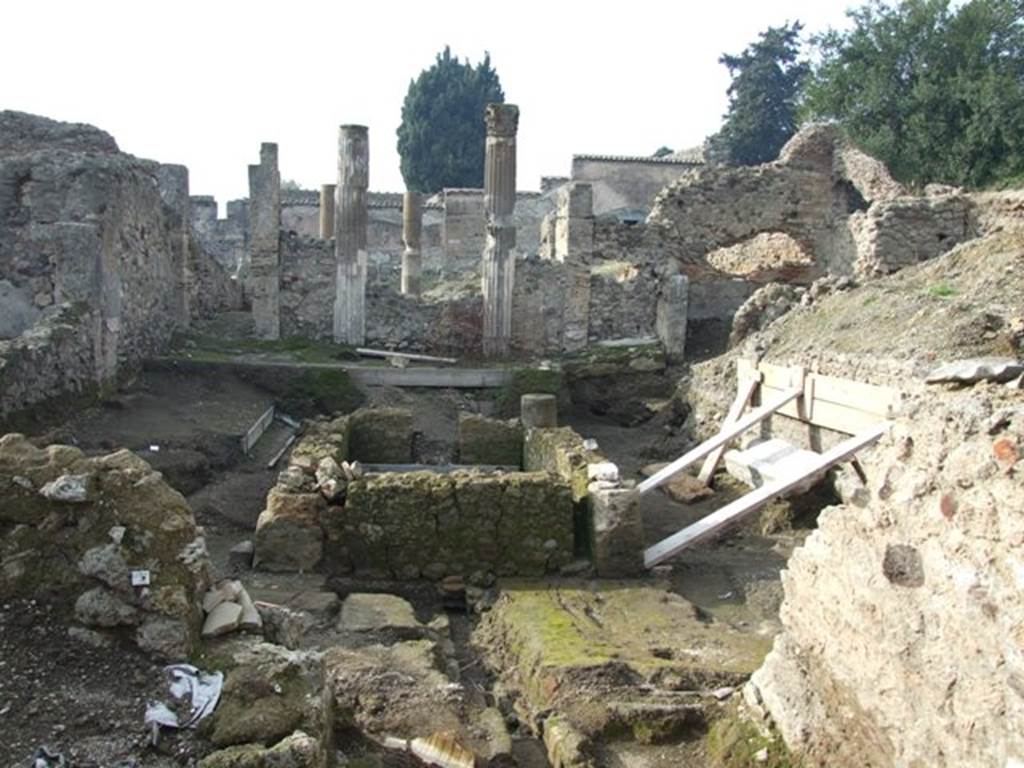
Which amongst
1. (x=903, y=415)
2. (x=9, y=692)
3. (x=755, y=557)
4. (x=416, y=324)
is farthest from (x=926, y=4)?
(x=9, y=692)

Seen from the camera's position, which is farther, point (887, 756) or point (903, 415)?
point (903, 415)

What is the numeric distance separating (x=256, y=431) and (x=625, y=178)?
83.9ft

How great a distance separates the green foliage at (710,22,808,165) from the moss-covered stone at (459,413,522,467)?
33331 millimetres

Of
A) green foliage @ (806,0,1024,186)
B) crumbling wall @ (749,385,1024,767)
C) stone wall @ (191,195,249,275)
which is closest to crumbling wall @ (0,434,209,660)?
crumbling wall @ (749,385,1024,767)

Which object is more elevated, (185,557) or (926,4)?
(926,4)

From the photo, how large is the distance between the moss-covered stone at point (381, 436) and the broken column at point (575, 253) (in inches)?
321

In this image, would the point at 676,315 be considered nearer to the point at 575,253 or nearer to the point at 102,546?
the point at 575,253

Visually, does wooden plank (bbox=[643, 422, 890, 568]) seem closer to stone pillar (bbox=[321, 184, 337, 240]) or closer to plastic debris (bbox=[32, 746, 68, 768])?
plastic debris (bbox=[32, 746, 68, 768])

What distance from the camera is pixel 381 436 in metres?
11.3

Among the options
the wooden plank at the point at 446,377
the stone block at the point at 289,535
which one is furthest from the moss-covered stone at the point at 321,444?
the wooden plank at the point at 446,377

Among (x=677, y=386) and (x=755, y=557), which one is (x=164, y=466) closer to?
(x=755, y=557)

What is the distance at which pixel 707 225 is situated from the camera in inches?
853

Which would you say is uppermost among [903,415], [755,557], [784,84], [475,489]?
[784,84]

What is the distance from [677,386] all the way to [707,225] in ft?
23.6
